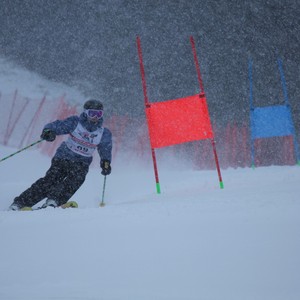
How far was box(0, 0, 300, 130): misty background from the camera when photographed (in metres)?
9.68

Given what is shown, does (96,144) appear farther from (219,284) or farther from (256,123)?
(256,123)

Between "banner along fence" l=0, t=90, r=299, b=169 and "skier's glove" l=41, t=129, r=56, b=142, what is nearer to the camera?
"skier's glove" l=41, t=129, r=56, b=142

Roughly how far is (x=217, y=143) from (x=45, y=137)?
6632mm

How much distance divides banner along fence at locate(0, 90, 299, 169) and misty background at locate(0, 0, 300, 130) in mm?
727

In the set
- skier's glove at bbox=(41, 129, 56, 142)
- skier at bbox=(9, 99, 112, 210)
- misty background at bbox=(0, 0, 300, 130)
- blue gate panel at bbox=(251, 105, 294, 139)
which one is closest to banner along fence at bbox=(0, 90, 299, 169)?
misty background at bbox=(0, 0, 300, 130)

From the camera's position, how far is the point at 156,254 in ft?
4.37

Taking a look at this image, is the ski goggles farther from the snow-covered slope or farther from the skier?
the snow-covered slope

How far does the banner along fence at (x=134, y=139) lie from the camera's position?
28.0 ft

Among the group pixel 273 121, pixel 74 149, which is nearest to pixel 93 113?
pixel 74 149

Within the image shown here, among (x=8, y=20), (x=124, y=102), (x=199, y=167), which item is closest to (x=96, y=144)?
(x=199, y=167)

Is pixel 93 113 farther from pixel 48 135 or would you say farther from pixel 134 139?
pixel 134 139

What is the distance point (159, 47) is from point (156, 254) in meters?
9.95

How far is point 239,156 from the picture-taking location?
8.63 m

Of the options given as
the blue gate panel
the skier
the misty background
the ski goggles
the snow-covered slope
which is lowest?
the snow-covered slope
